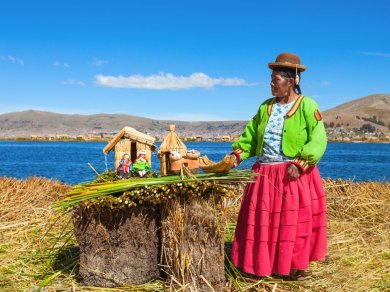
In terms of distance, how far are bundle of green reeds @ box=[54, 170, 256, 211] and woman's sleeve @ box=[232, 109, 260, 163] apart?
1.67ft

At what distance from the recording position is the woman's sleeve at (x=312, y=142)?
195 inches

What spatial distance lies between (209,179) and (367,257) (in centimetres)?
304

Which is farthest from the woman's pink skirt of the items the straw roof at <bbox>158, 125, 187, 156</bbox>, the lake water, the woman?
the straw roof at <bbox>158, 125, 187, 156</bbox>

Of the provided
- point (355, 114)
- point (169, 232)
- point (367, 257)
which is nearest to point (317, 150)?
point (169, 232)

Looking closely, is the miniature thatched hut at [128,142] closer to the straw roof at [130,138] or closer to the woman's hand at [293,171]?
the straw roof at [130,138]

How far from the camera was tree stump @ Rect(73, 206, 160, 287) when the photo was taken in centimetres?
504

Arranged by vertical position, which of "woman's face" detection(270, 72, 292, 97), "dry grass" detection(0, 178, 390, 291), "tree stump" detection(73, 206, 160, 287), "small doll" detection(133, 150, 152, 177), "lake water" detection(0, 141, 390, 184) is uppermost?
"woman's face" detection(270, 72, 292, 97)

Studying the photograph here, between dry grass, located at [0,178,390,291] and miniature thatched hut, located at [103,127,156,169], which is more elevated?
miniature thatched hut, located at [103,127,156,169]

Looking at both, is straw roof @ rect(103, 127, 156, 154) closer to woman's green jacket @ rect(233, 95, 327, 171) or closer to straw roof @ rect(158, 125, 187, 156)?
straw roof @ rect(158, 125, 187, 156)

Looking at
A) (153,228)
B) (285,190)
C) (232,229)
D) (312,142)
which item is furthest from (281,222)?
(232,229)

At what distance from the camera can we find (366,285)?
18.0 feet

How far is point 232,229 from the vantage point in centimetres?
743

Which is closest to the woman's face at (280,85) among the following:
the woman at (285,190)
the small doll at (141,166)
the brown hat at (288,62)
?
the woman at (285,190)

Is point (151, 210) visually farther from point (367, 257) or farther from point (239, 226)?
point (367, 257)
